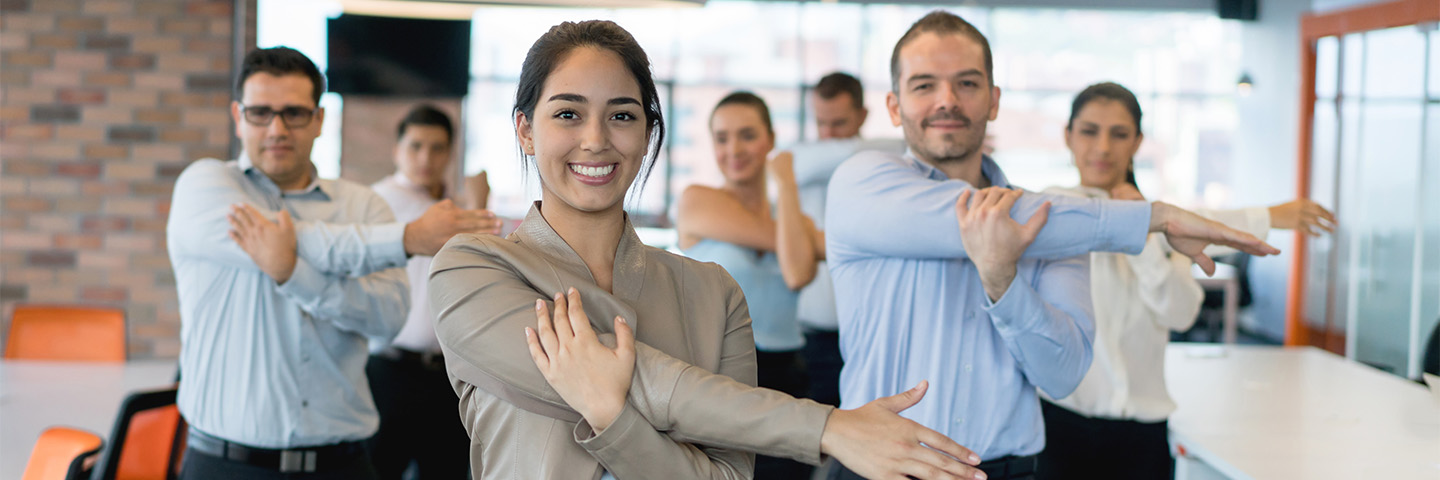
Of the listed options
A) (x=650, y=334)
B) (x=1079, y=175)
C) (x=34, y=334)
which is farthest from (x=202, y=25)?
(x=650, y=334)

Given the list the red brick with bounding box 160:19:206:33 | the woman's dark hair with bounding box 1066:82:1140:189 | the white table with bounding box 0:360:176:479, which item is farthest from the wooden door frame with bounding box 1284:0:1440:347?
the red brick with bounding box 160:19:206:33

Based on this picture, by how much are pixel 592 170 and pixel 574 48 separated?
153 mm

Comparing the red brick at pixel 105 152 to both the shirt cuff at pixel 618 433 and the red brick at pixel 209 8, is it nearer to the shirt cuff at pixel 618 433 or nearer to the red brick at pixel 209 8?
the red brick at pixel 209 8

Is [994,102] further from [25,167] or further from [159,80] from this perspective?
[25,167]

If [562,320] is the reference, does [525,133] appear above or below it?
above

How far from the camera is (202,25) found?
4.96 metres

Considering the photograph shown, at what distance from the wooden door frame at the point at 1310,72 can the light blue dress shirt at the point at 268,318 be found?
3050 millimetres

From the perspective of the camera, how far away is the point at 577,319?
119 centimetres

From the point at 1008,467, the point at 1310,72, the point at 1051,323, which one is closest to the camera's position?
the point at 1051,323

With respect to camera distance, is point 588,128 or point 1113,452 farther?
point 1113,452

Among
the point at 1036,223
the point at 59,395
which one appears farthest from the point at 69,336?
the point at 1036,223

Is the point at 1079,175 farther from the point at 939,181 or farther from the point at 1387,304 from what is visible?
the point at 1387,304

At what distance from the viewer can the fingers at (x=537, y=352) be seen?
3.84 feet

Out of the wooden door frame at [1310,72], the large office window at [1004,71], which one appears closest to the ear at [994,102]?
the wooden door frame at [1310,72]
